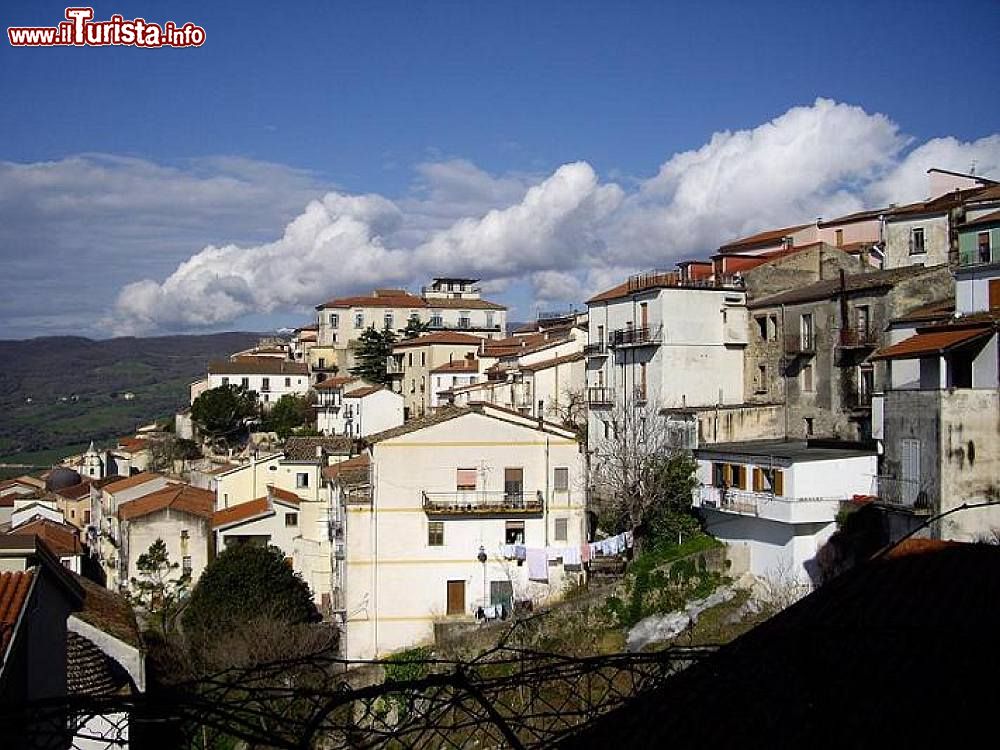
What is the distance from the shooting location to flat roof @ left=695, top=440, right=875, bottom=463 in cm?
2678

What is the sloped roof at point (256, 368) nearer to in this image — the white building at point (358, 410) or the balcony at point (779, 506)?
the white building at point (358, 410)

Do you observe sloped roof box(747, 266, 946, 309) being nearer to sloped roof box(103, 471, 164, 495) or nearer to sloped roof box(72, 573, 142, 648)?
sloped roof box(72, 573, 142, 648)

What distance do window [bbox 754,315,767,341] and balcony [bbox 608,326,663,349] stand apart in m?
4.01

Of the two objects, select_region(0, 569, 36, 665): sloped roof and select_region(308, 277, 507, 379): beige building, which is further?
select_region(308, 277, 507, 379): beige building

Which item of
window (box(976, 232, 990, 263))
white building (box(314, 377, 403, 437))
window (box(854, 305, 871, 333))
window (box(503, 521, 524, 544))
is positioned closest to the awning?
window (box(976, 232, 990, 263))

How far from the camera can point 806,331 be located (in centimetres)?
3528

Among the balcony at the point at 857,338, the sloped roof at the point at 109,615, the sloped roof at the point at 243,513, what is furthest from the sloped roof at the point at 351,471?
the balcony at the point at 857,338

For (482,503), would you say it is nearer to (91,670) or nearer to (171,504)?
(91,670)

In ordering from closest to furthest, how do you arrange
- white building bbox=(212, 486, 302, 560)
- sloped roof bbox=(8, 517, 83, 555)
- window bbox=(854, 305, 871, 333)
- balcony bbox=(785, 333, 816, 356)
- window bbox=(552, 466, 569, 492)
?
window bbox=(854, 305, 871, 333), window bbox=(552, 466, 569, 492), balcony bbox=(785, 333, 816, 356), white building bbox=(212, 486, 302, 560), sloped roof bbox=(8, 517, 83, 555)

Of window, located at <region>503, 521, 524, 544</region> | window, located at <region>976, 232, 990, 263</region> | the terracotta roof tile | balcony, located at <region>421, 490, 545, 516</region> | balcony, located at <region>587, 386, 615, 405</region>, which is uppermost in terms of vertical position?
window, located at <region>976, 232, 990, 263</region>

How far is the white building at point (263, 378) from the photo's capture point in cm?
8500

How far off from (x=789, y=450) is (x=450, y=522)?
11.2 meters

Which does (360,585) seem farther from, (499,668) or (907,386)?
(907,386)

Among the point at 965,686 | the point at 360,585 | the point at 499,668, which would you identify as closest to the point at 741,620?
the point at 499,668
